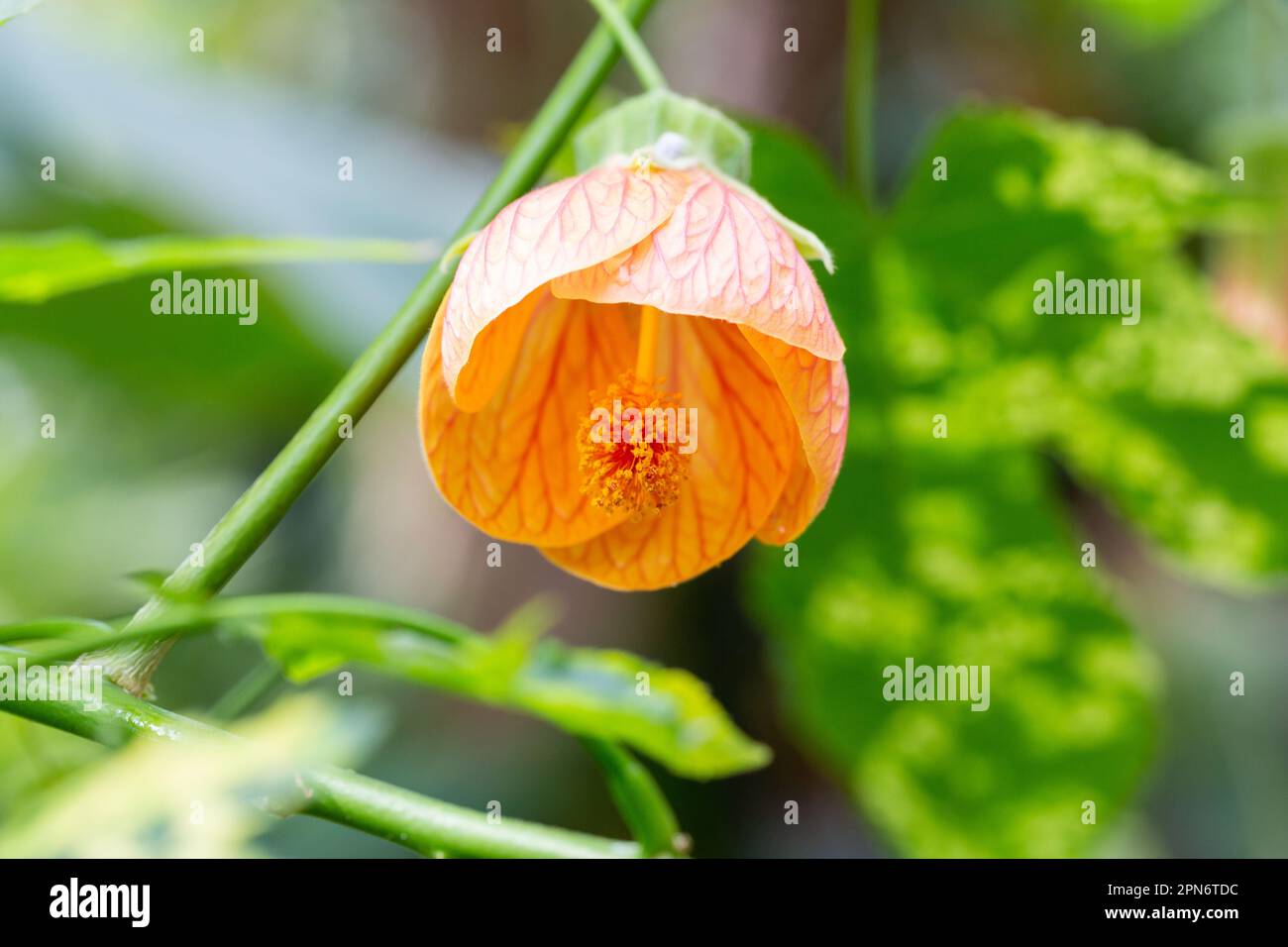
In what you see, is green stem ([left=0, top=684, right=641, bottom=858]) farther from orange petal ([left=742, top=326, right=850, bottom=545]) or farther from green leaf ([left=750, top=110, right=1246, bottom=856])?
green leaf ([left=750, top=110, right=1246, bottom=856])

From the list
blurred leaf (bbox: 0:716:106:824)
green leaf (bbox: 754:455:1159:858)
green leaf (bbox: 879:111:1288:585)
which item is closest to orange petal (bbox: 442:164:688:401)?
blurred leaf (bbox: 0:716:106:824)

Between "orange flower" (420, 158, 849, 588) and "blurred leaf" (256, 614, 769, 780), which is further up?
"orange flower" (420, 158, 849, 588)

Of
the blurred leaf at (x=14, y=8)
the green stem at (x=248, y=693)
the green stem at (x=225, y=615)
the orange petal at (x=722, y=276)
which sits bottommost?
the green stem at (x=248, y=693)

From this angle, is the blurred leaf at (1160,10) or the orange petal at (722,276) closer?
the orange petal at (722,276)

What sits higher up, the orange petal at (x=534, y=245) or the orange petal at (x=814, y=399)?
the orange petal at (x=534, y=245)

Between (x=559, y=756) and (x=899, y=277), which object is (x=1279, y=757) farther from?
(x=899, y=277)

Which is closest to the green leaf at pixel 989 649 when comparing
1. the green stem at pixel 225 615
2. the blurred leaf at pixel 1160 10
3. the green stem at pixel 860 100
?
the green stem at pixel 860 100

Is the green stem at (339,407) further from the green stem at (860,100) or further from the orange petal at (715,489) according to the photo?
the green stem at (860,100)

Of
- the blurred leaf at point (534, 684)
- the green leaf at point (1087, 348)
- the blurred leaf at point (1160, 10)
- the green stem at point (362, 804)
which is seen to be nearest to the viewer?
the blurred leaf at point (534, 684)
